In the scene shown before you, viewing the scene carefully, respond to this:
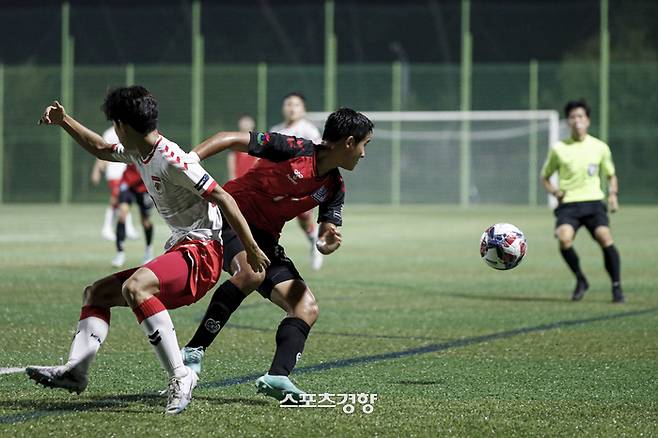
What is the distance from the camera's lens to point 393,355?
8.24 metres

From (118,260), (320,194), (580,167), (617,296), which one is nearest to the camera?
(320,194)

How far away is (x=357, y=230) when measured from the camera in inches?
971

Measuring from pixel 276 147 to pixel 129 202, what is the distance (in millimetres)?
10236

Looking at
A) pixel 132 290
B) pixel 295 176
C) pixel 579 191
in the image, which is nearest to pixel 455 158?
pixel 579 191

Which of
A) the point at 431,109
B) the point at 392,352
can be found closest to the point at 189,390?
the point at 392,352

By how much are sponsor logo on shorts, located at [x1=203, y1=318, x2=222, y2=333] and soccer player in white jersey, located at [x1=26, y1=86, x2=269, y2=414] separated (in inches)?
19.5

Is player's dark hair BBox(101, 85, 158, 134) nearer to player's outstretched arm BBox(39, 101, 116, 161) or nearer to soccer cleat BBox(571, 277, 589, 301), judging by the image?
player's outstretched arm BBox(39, 101, 116, 161)

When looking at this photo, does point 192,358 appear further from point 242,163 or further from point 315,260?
point 242,163

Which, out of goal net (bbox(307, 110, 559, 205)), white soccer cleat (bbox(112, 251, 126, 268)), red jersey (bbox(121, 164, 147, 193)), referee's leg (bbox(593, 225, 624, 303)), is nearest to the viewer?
referee's leg (bbox(593, 225, 624, 303))

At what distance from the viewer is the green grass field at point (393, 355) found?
226 inches

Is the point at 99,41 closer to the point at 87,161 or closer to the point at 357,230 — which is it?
the point at 87,161

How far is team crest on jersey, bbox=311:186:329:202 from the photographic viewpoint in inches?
263

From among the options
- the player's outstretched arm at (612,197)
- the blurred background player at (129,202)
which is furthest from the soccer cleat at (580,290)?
the blurred background player at (129,202)

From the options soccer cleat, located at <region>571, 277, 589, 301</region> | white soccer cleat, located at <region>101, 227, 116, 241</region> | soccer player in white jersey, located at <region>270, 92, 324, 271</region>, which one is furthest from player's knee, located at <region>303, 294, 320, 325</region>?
→ white soccer cleat, located at <region>101, 227, 116, 241</region>
